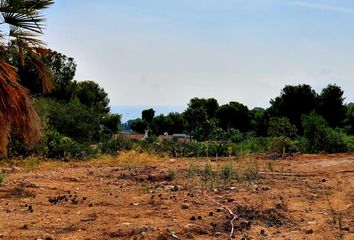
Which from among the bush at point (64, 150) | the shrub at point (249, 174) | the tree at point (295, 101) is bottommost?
the shrub at point (249, 174)

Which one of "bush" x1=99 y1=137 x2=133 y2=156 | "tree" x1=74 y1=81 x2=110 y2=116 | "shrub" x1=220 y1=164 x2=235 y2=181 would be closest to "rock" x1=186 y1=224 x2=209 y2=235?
"shrub" x1=220 y1=164 x2=235 y2=181

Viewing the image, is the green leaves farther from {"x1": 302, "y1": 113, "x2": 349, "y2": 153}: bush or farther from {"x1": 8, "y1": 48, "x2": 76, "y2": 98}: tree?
{"x1": 8, "y1": 48, "x2": 76, "y2": 98}: tree

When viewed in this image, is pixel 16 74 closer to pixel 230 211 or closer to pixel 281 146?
pixel 230 211

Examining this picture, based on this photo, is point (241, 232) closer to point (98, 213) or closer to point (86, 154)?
point (98, 213)

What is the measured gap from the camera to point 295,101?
3931cm

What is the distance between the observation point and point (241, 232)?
5.18 metres

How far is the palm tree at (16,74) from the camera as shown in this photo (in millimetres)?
4762

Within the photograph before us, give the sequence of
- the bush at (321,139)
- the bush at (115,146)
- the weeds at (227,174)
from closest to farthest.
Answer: the weeds at (227,174), the bush at (115,146), the bush at (321,139)


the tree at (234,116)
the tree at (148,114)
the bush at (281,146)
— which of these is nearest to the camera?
the bush at (281,146)

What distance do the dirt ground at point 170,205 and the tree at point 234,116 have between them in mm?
34799

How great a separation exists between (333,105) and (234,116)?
11.0 meters

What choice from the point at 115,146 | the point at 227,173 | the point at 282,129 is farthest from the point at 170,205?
the point at 282,129

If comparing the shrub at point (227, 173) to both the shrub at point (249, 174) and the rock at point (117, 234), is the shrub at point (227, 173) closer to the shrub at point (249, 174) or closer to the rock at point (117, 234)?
Result: the shrub at point (249, 174)

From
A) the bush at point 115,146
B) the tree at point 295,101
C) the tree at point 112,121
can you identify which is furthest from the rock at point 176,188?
the tree at point 112,121
